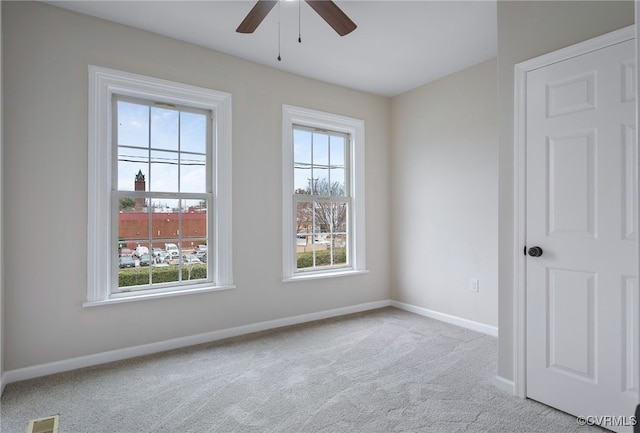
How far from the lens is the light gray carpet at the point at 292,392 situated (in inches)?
80.6

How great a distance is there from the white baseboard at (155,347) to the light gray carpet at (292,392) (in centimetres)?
8

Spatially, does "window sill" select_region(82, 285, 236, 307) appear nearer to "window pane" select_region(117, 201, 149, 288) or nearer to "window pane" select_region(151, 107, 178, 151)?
"window pane" select_region(117, 201, 149, 288)

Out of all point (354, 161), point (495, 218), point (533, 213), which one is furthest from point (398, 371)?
point (354, 161)

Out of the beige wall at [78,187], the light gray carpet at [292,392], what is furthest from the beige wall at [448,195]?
the beige wall at [78,187]

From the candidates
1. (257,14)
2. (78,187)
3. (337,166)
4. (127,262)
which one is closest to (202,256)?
(127,262)

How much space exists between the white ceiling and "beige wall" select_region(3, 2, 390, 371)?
0.66ft

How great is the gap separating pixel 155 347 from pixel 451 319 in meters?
3.01

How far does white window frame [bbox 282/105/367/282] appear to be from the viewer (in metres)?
3.88

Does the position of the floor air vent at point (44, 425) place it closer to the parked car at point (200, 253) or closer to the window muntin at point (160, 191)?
the window muntin at point (160, 191)

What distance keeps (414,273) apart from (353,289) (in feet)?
2.58

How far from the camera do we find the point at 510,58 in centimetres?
242

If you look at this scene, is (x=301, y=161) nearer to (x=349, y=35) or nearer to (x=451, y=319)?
(x=349, y=35)

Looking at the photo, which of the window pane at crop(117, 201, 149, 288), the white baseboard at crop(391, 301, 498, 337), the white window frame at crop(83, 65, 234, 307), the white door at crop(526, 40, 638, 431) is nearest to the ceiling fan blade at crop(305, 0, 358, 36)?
the white door at crop(526, 40, 638, 431)

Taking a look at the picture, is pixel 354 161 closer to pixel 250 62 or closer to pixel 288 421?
pixel 250 62
